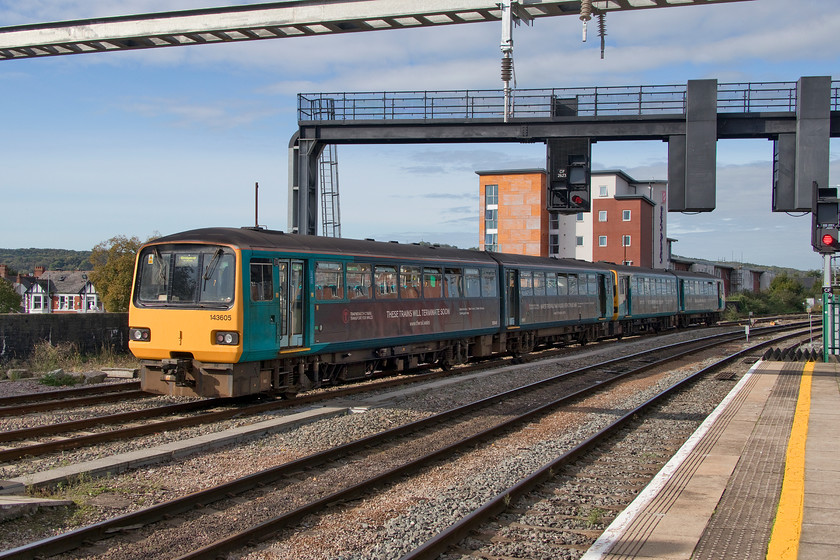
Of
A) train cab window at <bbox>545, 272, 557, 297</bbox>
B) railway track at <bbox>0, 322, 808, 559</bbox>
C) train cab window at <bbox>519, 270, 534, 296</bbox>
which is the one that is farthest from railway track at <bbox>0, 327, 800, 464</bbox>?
train cab window at <bbox>545, 272, 557, 297</bbox>

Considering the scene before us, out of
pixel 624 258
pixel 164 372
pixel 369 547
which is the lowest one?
pixel 369 547

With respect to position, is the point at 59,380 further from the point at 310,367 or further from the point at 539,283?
the point at 539,283

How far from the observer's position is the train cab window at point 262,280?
12.0m

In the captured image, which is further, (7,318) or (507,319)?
(507,319)

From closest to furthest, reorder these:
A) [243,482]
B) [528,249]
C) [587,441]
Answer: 1. [243,482]
2. [587,441]
3. [528,249]

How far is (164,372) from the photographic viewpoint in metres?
11.9

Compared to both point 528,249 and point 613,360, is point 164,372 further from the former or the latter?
point 528,249

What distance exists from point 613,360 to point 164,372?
13.2m

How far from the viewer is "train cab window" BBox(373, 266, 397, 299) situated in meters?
15.3

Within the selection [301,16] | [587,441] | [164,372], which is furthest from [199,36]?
[587,441]

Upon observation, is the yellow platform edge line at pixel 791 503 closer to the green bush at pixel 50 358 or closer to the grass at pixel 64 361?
the grass at pixel 64 361

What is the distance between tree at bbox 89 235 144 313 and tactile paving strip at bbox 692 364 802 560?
60.0m

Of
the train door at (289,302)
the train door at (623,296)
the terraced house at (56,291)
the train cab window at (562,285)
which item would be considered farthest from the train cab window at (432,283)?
the terraced house at (56,291)

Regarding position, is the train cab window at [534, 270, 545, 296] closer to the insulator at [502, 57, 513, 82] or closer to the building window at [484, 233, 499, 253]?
the insulator at [502, 57, 513, 82]
